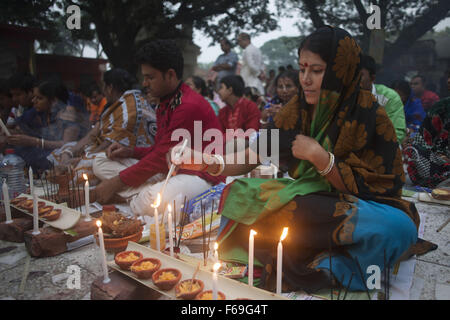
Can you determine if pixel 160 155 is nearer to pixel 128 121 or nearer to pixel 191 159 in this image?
pixel 128 121

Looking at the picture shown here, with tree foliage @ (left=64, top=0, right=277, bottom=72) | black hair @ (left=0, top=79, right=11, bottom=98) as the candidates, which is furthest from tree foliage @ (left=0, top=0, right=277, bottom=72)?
black hair @ (left=0, top=79, right=11, bottom=98)

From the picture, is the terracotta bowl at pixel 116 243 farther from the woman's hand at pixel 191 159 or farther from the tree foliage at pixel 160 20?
the tree foliage at pixel 160 20

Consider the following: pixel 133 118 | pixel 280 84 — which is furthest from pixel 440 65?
pixel 133 118

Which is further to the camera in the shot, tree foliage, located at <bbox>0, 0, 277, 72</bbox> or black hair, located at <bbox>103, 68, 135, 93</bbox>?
tree foliage, located at <bbox>0, 0, 277, 72</bbox>

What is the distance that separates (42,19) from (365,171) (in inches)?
270

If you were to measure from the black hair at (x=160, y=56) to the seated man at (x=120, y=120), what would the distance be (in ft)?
2.70

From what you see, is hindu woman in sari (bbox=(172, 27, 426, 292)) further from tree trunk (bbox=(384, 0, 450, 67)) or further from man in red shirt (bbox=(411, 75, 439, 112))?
man in red shirt (bbox=(411, 75, 439, 112))

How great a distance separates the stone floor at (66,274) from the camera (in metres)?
1.86

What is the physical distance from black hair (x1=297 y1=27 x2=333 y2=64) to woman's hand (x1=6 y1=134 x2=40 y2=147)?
12.7ft

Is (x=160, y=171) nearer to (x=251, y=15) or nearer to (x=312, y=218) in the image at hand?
(x=312, y=218)

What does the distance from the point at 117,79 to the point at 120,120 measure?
67 centimetres

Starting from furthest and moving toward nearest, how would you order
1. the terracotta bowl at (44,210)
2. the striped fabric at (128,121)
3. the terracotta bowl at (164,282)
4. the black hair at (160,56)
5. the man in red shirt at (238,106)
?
the man in red shirt at (238,106) → the striped fabric at (128,121) → the black hair at (160,56) → the terracotta bowl at (44,210) → the terracotta bowl at (164,282)

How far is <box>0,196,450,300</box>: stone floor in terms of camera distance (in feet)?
6.12

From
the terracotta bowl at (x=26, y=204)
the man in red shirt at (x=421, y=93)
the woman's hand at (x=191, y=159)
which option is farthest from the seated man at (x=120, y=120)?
the man in red shirt at (x=421, y=93)
